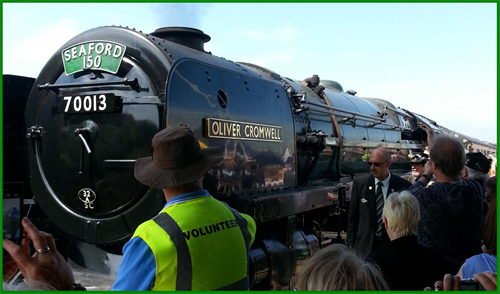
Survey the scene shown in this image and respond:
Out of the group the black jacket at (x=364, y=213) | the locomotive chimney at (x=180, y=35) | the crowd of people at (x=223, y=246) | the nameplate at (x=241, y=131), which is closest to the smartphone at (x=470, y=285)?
the crowd of people at (x=223, y=246)

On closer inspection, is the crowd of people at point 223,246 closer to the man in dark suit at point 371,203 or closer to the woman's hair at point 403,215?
the woman's hair at point 403,215

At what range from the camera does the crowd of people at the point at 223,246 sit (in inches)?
70.9

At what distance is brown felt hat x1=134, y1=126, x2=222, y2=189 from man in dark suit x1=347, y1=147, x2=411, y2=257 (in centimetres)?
276

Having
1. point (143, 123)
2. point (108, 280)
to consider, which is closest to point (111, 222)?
point (108, 280)

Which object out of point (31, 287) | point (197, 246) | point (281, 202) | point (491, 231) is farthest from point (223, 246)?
→ point (281, 202)

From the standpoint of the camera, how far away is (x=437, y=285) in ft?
5.93

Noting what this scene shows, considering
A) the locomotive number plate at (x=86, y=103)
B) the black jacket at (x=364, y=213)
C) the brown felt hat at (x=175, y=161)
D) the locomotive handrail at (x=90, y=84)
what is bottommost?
the black jacket at (x=364, y=213)

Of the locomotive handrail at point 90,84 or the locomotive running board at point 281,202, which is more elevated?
the locomotive handrail at point 90,84

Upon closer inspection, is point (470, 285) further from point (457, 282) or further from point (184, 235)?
point (184, 235)

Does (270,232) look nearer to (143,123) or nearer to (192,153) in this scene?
(143,123)

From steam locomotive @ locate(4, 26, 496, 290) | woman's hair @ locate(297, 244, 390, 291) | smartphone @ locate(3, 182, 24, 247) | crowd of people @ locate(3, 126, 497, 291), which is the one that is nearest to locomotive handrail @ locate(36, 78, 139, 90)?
steam locomotive @ locate(4, 26, 496, 290)

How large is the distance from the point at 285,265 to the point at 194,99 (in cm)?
191

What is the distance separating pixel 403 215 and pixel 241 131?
1958mm

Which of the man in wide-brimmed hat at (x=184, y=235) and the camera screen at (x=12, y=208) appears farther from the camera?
the camera screen at (x=12, y=208)
